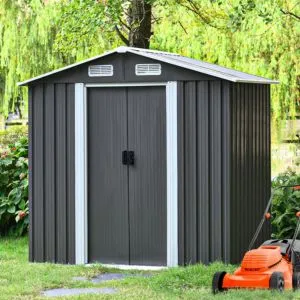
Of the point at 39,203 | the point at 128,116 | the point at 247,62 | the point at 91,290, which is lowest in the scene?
the point at 91,290

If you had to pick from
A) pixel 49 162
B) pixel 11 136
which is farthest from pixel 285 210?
pixel 11 136

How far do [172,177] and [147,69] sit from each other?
1.17 meters

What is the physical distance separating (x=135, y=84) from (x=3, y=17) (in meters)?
10.3

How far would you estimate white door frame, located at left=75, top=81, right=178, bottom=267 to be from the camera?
10109mm

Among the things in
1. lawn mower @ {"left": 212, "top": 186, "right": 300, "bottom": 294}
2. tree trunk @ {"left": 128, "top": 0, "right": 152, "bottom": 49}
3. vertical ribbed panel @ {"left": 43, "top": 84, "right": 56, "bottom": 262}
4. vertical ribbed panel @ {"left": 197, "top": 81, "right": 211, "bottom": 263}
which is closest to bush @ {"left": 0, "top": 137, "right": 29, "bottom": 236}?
vertical ribbed panel @ {"left": 43, "top": 84, "right": 56, "bottom": 262}

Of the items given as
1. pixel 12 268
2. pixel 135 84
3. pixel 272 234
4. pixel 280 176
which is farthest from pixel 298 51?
pixel 12 268

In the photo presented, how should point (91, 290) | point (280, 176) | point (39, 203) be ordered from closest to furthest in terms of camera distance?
point (91, 290)
point (39, 203)
point (280, 176)

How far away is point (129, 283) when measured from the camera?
9.09 m

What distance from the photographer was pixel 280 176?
43.5 feet

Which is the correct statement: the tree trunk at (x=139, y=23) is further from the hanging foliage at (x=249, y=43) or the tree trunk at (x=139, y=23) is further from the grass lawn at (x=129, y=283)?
the grass lawn at (x=129, y=283)

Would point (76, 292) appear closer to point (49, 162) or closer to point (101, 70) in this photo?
point (49, 162)

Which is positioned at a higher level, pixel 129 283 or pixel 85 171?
pixel 85 171

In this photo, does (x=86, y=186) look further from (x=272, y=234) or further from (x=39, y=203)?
(x=272, y=234)

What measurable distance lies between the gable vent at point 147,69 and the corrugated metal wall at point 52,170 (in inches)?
31.4
